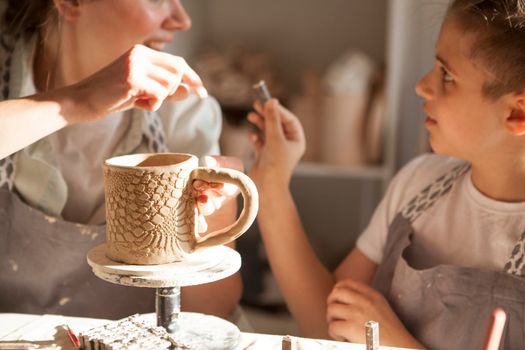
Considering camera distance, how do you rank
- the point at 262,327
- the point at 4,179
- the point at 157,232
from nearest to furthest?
1. the point at 157,232
2. the point at 4,179
3. the point at 262,327

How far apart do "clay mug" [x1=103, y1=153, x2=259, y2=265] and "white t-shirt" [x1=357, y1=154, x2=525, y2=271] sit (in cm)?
48

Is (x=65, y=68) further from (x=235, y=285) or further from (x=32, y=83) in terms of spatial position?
(x=235, y=285)

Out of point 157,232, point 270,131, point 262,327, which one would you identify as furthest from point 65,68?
point 262,327

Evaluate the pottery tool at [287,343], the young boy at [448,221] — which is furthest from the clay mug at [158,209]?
the young boy at [448,221]

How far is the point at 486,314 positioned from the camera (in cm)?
103

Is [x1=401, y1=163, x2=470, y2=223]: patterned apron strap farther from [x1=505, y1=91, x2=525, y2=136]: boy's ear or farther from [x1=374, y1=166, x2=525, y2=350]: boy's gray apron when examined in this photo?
[x1=505, y1=91, x2=525, y2=136]: boy's ear

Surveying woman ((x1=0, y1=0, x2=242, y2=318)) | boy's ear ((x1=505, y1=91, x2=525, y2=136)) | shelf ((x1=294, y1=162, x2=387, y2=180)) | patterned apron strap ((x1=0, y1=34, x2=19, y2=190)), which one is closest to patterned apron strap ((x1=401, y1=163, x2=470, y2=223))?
boy's ear ((x1=505, y1=91, x2=525, y2=136))

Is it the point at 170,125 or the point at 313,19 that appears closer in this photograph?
the point at 170,125

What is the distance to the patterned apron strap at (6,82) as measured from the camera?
119 centimetres

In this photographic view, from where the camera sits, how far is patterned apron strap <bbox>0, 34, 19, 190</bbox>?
1.19 metres

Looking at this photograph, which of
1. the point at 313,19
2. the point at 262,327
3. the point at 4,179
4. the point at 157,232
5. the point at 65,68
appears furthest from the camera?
the point at 313,19

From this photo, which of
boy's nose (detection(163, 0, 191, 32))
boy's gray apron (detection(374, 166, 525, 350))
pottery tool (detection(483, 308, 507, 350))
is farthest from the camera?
boy's nose (detection(163, 0, 191, 32))

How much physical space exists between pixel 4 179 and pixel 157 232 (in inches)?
20.2

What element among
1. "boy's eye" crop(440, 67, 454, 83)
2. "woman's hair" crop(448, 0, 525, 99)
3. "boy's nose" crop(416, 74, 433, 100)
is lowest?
"boy's nose" crop(416, 74, 433, 100)
